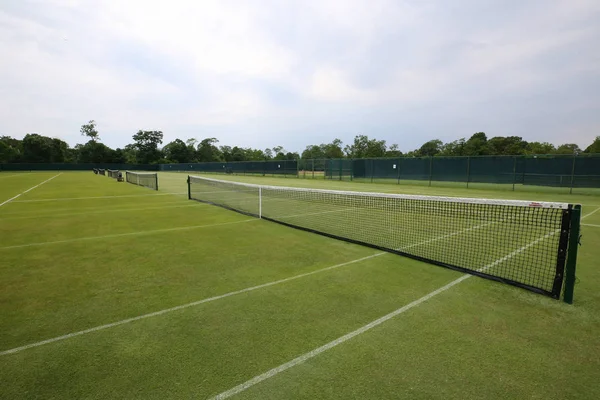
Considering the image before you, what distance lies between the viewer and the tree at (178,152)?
354ft

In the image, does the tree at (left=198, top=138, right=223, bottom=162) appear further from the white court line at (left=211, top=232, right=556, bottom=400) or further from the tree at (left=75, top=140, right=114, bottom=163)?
the white court line at (left=211, top=232, right=556, bottom=400)

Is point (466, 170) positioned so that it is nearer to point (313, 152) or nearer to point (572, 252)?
point (572, 252)

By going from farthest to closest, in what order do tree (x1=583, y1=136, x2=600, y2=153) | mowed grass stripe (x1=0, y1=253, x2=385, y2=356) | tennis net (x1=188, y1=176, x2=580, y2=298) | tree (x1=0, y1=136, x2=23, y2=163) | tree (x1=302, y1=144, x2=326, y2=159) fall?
tree (x1=302, y1=144, x2=326, y2=159) < tree (x1=0, y1=136, x2=23, y2=163) < tree (x1=583, y1=136, x2=600, y2=153) < tennis net (x1=188, y1=176, x2=580, y2=298) < mowed grass stripe (x1=0, y1=253, x2=385, y2=356)

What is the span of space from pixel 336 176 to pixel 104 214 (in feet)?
97.6

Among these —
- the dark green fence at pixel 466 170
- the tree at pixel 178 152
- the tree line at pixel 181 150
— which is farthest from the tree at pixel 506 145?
the tree at pixel 178 152

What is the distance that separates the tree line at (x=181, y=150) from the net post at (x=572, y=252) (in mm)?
73822

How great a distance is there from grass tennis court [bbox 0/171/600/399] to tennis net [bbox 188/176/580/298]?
0.55 m

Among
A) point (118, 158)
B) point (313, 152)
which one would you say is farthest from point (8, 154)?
point (313, 152)

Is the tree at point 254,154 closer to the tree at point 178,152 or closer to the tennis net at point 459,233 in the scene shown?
the tree at point 178,152

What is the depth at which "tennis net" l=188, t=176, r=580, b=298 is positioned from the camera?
497cm

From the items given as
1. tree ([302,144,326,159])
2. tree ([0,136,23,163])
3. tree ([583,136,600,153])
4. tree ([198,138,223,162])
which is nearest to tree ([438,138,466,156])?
tree ([583,136,600,153])

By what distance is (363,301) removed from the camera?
14.6ft

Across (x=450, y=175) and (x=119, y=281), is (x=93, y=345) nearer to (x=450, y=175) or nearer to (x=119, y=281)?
(x=119, y=281)

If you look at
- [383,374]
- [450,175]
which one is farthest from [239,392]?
[450,175]
